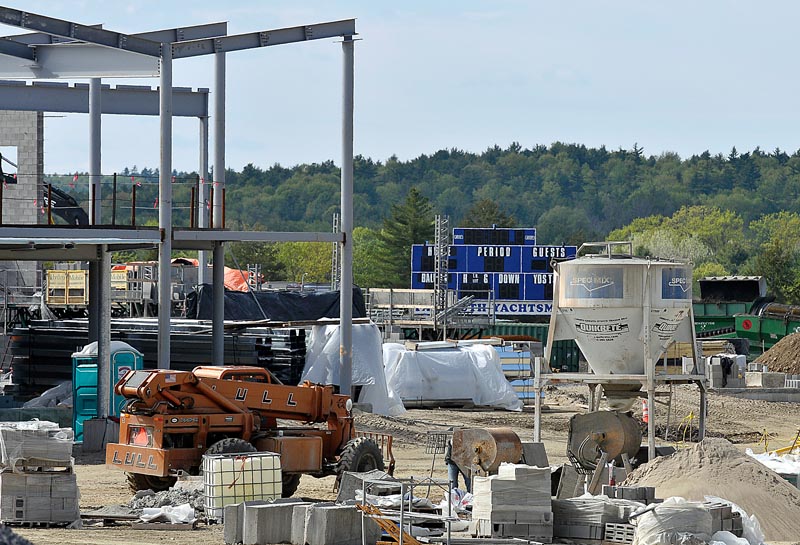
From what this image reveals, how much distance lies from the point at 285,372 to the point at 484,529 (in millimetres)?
17137

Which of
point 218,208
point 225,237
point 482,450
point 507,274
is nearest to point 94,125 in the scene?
point 218,208

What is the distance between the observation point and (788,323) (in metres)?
60.8

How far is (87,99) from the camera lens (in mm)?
33219

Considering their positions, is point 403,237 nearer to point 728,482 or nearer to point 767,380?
point 767,380

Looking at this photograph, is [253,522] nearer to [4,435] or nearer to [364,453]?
[4,435]

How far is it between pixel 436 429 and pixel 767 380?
20.5 m

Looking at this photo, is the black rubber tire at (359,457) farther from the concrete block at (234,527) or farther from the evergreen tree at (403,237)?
the evergreen tree at (403,237)

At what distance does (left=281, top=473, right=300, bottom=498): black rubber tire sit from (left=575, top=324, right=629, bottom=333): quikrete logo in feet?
18.3

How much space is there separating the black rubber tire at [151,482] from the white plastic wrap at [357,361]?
12.5m

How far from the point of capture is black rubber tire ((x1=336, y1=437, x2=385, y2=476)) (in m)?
18.6

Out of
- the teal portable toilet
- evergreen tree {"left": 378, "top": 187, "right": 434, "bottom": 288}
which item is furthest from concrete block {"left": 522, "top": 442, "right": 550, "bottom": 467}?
evergreen tree {"left": 378, "top": 187, "right": 434, "bottom": 288}

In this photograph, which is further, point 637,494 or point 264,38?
point 264,38

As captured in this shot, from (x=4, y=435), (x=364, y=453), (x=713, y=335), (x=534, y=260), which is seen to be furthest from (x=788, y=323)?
(x=4, y=435)

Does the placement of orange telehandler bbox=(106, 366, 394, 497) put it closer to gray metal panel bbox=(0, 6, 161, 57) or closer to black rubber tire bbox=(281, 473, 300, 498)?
black rubber tire bbox=(281, 473, 300, 498)
